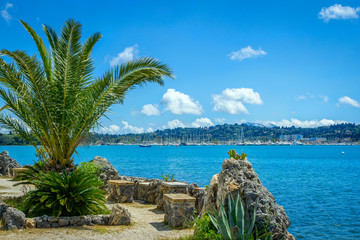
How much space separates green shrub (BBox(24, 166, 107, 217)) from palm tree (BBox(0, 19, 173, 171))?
120 cm

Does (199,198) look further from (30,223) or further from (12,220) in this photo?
(12,220)

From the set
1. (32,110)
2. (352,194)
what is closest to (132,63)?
(32,110)

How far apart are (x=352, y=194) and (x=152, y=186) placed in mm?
20819

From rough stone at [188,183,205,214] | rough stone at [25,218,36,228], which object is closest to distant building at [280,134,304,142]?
rough stone at [188,183,205,214]

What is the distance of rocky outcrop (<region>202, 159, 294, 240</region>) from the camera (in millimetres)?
5453

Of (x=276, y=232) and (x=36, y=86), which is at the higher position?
(x=36, y=86)

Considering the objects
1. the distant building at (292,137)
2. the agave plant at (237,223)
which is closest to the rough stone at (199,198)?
the agave plant at (237,223)

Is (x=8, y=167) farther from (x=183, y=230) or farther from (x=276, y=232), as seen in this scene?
(x=276, y=232)

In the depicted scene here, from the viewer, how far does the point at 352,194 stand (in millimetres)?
26344

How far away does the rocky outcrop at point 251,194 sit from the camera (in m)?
5.45

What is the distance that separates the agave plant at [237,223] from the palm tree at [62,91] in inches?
206

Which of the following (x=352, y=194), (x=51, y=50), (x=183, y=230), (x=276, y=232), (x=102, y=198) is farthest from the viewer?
(x=352, y=194)

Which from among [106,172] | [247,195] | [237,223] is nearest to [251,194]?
[247,195]

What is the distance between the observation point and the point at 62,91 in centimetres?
945
